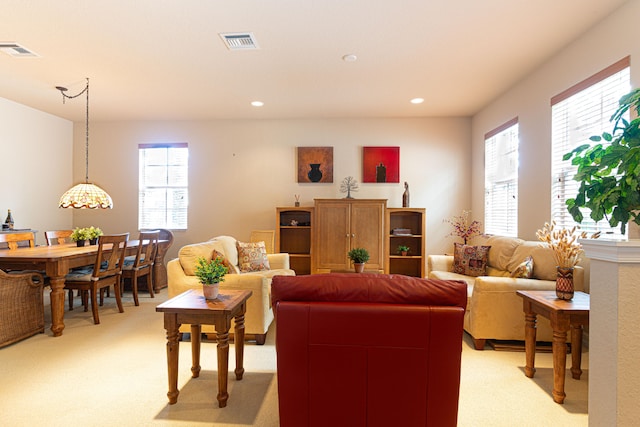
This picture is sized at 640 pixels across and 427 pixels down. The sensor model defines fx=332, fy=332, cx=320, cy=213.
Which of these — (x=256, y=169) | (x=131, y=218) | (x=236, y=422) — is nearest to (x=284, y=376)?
(x=236, y=422)

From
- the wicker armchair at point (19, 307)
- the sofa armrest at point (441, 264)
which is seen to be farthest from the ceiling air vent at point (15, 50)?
the sofa armrest at point (441, 264)

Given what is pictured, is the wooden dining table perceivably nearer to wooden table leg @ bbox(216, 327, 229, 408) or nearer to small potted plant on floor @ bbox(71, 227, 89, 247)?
small potted plant on floor @ bbox(71, 227, 89, 247)

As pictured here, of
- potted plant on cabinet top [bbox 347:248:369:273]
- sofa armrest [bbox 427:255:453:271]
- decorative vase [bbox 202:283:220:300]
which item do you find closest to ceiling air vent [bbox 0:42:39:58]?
decorative vase [bbox 202:283:220:300]

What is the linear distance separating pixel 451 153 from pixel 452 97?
121 centimetres

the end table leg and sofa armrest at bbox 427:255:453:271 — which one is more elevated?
sofa armrest at bbox 427:255:453:271

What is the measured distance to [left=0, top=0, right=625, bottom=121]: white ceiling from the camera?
8.61 feet

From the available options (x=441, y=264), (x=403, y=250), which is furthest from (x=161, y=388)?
(x=403, y=250)

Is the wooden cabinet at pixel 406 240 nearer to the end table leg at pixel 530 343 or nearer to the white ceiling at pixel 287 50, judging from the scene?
the white ceiling at pixel 287 50

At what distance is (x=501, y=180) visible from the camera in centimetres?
467

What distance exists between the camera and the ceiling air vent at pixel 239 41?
3.01 m

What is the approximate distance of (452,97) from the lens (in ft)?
15.2

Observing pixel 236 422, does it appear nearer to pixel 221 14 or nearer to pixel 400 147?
pixel 221 14

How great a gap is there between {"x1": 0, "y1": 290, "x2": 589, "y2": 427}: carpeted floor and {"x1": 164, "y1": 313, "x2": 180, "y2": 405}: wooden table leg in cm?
8

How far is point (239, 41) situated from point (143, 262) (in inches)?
129
